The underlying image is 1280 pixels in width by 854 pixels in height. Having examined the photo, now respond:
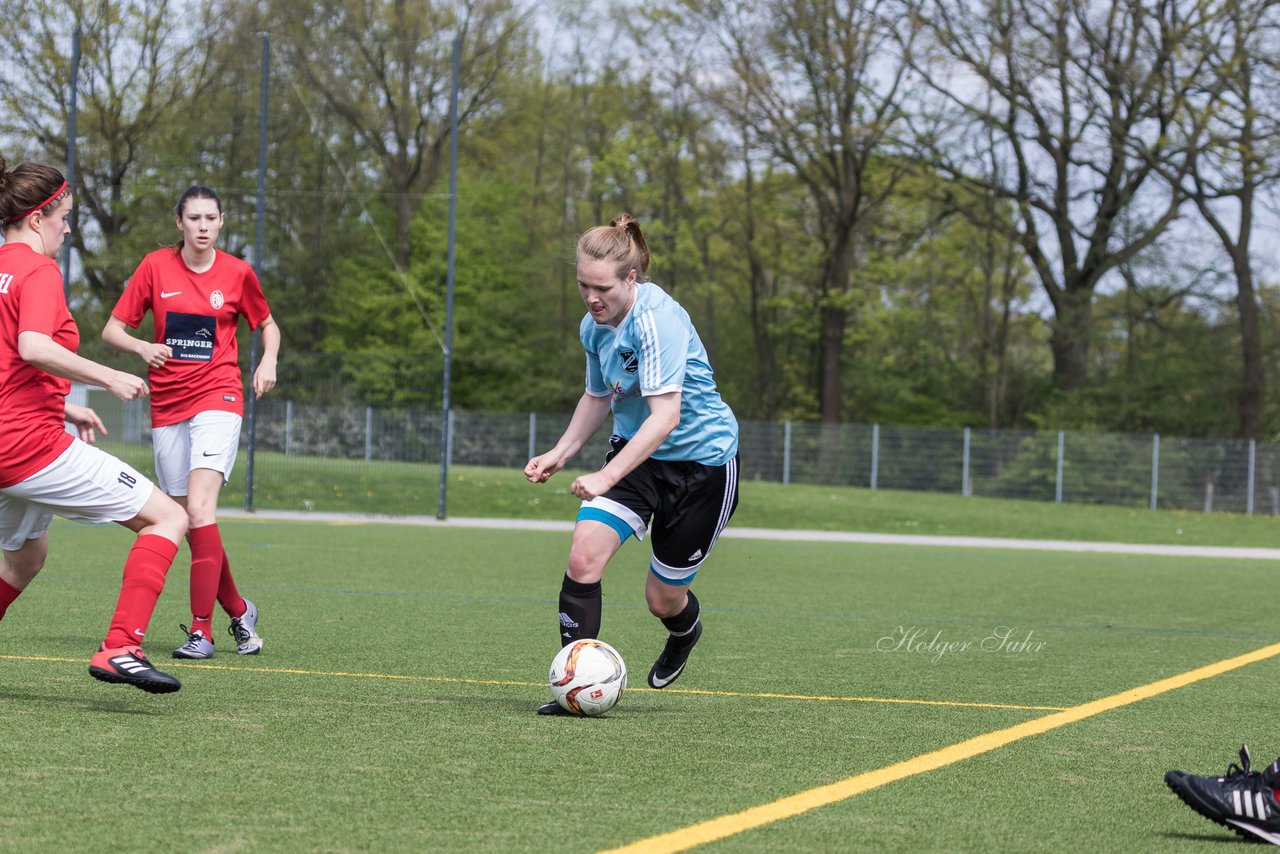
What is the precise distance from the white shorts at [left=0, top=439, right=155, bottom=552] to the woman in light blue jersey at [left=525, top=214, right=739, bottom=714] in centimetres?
139

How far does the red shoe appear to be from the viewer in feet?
16.1

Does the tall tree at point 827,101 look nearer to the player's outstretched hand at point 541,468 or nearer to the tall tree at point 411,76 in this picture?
the tall tree at point 411,76

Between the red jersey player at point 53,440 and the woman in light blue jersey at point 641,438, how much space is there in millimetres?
1359

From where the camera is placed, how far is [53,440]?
16.4ft

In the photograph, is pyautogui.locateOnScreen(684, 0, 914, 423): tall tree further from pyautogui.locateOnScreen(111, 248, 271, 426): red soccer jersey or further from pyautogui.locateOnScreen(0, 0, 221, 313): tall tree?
pyautogui.locateOnScreen(111, 248, 271, 426): red soccer jersey

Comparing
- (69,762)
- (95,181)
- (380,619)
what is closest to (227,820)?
(69,762)

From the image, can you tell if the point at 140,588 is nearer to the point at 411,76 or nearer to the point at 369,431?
the point at 369,431

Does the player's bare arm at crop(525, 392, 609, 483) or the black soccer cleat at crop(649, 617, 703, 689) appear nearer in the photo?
the player's bare arm at crop(525, 392, 609, 483)

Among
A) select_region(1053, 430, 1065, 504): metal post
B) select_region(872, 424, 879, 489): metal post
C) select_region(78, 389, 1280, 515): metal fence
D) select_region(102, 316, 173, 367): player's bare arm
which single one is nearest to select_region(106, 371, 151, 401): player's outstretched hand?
select_region(102, 316, 173, 367): player's bare arm

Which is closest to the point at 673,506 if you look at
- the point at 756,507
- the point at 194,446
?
the point at 194,446

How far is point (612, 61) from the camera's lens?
145 feet

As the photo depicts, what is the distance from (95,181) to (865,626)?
2943 centimetres

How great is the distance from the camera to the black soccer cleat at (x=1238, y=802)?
3641mm

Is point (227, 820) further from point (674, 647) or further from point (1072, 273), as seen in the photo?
point (1072, 273)
